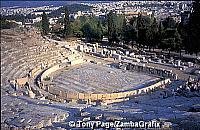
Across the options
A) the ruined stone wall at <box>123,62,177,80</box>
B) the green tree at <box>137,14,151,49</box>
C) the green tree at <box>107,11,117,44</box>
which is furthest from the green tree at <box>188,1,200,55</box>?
the green tree at <box>107,11,117,44</box>

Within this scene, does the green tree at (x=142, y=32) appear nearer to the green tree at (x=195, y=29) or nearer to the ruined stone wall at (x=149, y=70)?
the green tree at (x=195, y=29)

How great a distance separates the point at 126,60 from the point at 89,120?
19.5 metres

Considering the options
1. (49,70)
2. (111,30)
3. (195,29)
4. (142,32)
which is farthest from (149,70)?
(111,30)

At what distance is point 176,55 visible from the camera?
1571 inches

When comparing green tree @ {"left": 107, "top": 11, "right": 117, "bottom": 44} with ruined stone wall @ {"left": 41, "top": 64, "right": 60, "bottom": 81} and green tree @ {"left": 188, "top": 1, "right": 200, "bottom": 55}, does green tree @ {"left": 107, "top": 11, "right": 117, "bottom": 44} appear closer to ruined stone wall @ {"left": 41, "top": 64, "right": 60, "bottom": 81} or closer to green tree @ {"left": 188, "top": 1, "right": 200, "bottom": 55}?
green tree @ {"left": 188, "top": 1, "right": 200, "bottom": 55}

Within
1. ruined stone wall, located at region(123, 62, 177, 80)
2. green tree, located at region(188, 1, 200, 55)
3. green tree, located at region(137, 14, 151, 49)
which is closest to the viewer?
ruined stone wall, located at region(123, 62, 177, 80)

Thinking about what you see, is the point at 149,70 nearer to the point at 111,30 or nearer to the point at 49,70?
the point at 49,70

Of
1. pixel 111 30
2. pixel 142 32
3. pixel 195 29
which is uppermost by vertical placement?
pixel 195 29

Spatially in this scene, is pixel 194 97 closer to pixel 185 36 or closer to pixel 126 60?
pixel 126 60

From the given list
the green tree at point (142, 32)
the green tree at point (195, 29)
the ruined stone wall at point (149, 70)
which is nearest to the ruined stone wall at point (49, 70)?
the ruined stone wall at point (149, 70)

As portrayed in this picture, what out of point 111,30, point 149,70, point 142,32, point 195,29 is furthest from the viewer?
point 111,30

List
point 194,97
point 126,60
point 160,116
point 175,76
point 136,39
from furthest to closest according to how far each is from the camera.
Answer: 1. point 136,39
2. point 126,60
3. point 175,76
4. point 194,97
5. point 160,116

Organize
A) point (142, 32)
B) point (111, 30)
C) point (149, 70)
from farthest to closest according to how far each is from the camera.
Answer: point (111, 30) < point (142, 32) < point (149, 70)

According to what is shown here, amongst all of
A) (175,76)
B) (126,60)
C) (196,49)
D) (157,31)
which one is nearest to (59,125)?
(175,76)
